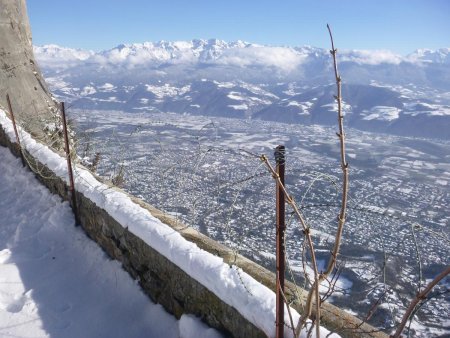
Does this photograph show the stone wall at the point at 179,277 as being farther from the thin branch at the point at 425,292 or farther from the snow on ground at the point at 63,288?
the thin branch at the point at 425,292

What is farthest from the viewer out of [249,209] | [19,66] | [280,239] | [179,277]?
[19,66]

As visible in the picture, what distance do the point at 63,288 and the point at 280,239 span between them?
301 centimetres

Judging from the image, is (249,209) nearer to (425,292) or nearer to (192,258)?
(192,258)

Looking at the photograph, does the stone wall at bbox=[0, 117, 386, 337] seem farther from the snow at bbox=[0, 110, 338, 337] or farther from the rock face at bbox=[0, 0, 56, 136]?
the rock face at bbox=[0, 0, 56, 136]

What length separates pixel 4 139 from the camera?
8133 mm

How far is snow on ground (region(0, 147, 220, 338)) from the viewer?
137 inches

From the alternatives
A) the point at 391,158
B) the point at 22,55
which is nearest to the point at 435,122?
the point at 391,158

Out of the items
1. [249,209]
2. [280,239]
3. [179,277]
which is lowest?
[249,209]

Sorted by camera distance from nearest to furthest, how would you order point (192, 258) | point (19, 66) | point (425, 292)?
point (425, 292) < point (192, 258) < point (19, 66)

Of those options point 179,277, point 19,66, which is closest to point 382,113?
point 19,66

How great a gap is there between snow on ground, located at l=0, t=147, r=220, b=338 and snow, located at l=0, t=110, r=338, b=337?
0.42 metres

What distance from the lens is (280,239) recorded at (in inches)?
86.4

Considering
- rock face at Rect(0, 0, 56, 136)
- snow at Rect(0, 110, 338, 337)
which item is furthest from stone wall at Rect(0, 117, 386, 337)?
rock face at Rect(0, 0, 56, 136)

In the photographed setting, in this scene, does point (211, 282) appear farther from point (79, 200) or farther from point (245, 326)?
point (79, 200)
